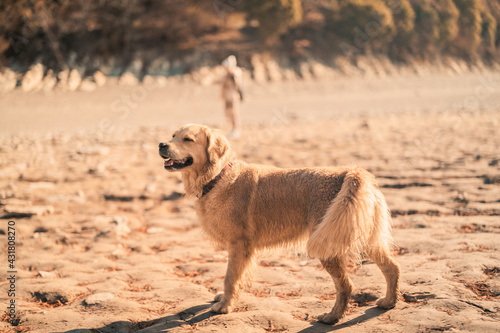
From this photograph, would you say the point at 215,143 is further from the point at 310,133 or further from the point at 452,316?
the point at 310,133

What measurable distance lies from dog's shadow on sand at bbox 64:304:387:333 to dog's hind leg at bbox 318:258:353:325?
82 mm

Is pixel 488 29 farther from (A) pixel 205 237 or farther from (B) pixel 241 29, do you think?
(A) pixel 205 237

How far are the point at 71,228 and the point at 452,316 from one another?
17.4ft

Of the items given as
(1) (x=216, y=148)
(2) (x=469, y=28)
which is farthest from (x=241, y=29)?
(1) (x=216, y=148)

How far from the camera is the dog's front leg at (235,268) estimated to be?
13.9 ft

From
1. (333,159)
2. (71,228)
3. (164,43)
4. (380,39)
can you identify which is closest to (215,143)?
(71,228)

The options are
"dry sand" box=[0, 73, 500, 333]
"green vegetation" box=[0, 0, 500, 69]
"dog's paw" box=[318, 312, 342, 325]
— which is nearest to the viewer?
"dog's paw" box=[318, 312, 342, 325]

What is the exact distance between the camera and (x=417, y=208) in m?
6.57

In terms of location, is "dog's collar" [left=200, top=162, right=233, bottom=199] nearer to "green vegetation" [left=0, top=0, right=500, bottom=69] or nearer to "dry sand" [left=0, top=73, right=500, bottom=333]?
"dry sand" [left=0, top=73, right=500, bottom=333]

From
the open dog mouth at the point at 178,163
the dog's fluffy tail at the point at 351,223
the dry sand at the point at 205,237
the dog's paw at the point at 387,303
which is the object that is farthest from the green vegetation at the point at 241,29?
the dog's paw at the point at 387,303

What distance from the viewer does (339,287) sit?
12.9 ft

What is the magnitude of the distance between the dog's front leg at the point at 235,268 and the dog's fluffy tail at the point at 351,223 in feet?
2.58

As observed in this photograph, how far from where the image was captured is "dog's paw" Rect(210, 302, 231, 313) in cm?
415

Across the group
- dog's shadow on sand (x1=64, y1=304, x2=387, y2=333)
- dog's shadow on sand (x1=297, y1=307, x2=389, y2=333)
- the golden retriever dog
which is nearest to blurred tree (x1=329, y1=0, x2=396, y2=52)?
the golden retriever dog
